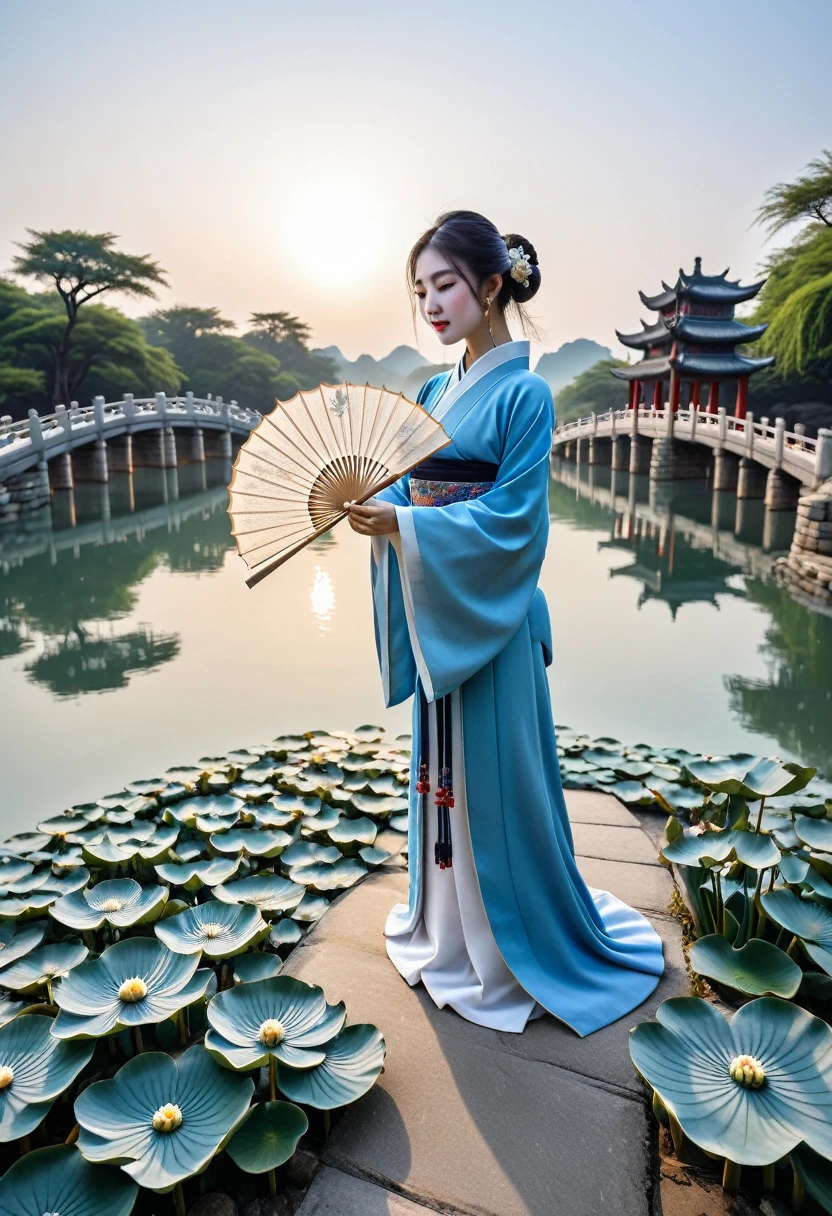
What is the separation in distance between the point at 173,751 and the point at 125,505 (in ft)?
35.5

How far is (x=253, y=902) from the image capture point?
2.14 m

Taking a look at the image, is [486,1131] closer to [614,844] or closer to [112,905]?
[112,905]

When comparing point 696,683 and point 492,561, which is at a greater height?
point 492,561

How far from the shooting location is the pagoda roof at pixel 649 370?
66.6 feet

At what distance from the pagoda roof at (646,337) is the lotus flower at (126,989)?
2173 centimetres

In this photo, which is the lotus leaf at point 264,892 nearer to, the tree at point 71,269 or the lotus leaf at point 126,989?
the lotus leaf at point 126,989

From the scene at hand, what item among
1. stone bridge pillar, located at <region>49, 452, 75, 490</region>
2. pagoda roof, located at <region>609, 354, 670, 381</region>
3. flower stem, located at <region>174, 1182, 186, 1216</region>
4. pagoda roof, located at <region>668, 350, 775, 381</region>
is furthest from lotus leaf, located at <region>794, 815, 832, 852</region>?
pagoda roof, located at <region>609, 354, 670, 381</region>

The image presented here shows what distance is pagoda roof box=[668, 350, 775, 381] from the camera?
747 inches

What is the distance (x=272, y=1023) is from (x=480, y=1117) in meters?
0.39

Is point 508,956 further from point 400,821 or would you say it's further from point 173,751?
point 173,751

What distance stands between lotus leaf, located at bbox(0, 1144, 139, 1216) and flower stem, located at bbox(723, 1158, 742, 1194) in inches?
34.3

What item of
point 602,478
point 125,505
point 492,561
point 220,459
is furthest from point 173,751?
point 220,459

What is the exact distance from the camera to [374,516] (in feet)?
4.99

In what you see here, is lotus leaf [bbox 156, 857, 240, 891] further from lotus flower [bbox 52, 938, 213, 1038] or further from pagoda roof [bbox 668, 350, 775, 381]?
pagoda roof [bbox 668, 350, 775, 381]
